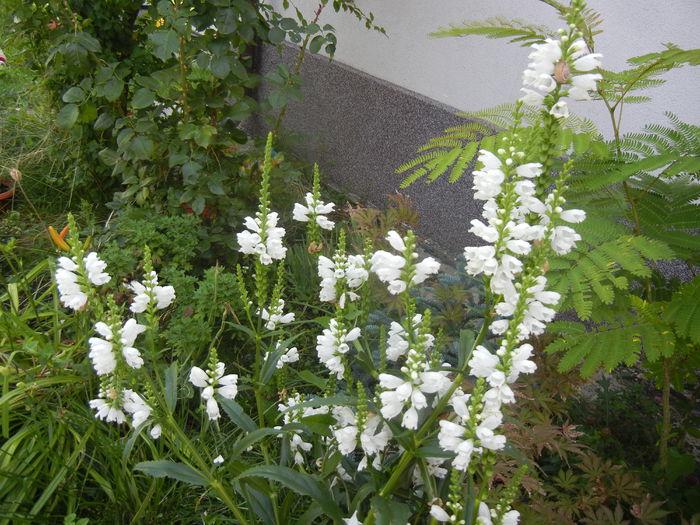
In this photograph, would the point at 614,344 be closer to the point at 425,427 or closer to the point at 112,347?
the point at 425,427

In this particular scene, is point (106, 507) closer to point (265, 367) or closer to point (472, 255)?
point (265, 367)

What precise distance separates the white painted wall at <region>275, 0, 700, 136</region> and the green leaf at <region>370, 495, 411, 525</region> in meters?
2.76

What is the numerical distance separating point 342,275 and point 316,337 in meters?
1.12

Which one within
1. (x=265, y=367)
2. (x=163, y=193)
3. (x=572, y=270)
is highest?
(x=572, y=270)

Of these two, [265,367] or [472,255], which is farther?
[265,367]

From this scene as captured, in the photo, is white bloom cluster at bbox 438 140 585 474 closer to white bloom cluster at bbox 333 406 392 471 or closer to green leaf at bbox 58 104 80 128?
white bloom cluster at bbox 333 406 392 471

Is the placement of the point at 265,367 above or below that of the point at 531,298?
below

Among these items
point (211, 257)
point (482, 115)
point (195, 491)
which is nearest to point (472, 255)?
point (482, 115)

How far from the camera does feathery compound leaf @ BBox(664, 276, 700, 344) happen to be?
6.36 ft

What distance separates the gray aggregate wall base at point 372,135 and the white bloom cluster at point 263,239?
106 inches

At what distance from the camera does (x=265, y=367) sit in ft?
5.94

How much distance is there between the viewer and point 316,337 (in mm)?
2699

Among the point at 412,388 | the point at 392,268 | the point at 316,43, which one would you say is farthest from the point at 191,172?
the point at 412,388

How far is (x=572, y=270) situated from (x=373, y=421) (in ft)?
3.44
